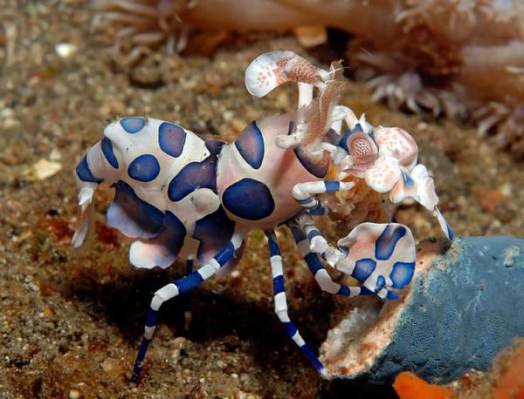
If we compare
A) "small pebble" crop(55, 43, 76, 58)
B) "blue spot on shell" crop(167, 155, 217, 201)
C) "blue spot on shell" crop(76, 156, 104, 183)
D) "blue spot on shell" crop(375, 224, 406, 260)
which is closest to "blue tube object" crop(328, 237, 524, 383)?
"blue spot on shell" crop(375, 224, 406, 260)

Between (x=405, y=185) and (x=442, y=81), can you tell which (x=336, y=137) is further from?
(x=442, y=81)

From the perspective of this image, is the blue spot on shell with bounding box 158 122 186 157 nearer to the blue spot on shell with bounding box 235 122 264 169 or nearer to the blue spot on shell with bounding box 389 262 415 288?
the blue spot on shell with bounding box 235 122 264 169

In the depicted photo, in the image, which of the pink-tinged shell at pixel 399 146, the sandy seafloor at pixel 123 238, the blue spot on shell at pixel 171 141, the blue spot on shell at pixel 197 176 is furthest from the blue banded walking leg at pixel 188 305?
the pink-tinged shell at pixel 399 146

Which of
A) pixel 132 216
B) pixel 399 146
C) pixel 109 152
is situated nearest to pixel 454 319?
pixel 399 146

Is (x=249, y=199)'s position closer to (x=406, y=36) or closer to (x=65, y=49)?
(x=406, y=36)

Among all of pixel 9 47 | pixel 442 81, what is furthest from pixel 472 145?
pixel 9 47
